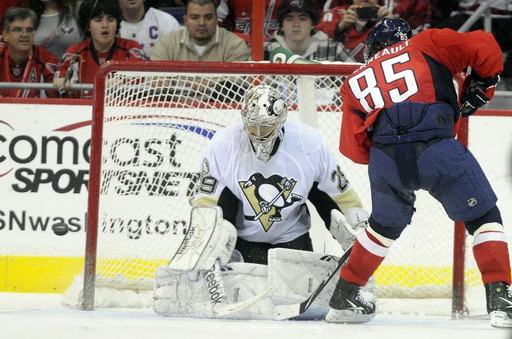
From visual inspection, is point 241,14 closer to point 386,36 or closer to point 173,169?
Result: point 173,169

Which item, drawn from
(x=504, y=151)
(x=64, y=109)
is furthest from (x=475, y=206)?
(x=64, y=109)

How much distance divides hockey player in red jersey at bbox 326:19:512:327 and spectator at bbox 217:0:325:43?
214 centimetres

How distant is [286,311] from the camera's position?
12.2ft

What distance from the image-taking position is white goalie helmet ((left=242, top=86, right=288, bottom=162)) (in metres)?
3.80

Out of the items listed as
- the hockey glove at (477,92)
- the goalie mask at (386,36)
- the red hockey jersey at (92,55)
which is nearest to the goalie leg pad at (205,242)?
the goalie mask at (386,36)

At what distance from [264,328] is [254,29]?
6.98ft

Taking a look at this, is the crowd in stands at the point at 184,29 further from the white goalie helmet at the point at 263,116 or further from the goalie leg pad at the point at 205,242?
the goalie leg pad at the point at 205,242

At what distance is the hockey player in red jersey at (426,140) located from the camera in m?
3.24

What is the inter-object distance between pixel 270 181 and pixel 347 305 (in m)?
0.64

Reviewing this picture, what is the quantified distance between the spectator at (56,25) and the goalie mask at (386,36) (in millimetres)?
2433

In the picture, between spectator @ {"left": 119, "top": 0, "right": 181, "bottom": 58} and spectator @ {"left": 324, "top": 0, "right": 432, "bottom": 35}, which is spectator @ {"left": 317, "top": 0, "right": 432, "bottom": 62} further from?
spectator @ {"left": 119, "top": 0, "right": 181, "bottom": 58}

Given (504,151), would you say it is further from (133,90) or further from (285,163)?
(133,90)

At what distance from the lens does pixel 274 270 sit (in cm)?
379

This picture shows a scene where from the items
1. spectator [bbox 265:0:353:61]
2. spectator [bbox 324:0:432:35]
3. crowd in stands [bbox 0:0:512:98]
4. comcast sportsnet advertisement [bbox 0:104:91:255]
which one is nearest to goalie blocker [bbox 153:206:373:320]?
comcast sportsnet advertisement [bbox 0:104:91:255]
